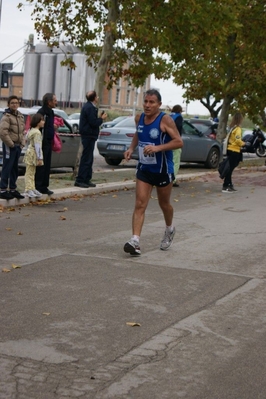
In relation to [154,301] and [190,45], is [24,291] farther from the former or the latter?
[190,45]

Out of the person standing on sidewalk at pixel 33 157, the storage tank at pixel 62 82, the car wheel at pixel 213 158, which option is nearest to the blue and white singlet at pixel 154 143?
the person standing on sidewalk at pixel 33 157

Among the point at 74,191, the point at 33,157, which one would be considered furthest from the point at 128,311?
the point at 74,191

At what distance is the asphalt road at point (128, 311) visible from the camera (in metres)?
5.49

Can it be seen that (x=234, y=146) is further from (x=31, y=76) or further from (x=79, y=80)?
(x=31, y=76)

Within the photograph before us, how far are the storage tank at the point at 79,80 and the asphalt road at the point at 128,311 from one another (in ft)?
290

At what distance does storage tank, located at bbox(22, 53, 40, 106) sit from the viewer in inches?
4348

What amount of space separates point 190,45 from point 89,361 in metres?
17.3

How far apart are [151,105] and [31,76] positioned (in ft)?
335

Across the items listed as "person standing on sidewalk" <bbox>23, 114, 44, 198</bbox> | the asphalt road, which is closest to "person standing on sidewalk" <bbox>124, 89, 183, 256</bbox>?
the asphalt road

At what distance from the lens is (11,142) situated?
15047 mm

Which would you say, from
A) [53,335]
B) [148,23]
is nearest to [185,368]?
[53,335]

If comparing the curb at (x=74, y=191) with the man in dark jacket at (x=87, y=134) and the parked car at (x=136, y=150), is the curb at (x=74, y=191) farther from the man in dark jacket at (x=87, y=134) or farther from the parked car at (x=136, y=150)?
the parked car at (x=136, y=150)

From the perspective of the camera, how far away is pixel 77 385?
5.31 m

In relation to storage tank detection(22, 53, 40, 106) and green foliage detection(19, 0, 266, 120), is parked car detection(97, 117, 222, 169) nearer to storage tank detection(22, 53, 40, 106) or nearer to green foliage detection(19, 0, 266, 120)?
green foliage detection(19, 0, 266, 120)
